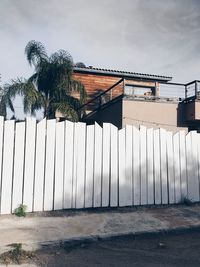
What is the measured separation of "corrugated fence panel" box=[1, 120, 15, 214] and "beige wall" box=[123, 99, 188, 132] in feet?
21.8

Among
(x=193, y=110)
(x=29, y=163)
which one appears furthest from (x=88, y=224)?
(x=193, y=110)

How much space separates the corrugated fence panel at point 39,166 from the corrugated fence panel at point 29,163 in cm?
8

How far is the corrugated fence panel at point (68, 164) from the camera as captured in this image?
19.0 feet

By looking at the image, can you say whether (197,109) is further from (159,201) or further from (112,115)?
(159,201)

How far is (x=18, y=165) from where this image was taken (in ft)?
17.9

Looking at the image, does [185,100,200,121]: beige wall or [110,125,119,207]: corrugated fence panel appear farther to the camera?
[185,100,200,121]: beige wall

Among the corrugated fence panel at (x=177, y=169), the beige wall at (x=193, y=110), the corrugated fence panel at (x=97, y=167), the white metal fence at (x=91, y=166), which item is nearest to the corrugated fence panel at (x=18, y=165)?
the white metal fence at (x=91, y=166)

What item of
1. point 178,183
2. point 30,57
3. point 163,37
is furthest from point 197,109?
point 30,57

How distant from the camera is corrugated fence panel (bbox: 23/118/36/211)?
18.0 feet

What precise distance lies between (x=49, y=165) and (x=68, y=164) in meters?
0.40

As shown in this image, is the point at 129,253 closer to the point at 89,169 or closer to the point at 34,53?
the point at 89,169

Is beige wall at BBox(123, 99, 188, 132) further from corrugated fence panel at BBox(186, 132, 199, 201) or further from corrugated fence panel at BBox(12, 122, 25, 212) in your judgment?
corrugated fence panel at BBox(12, 122, 25, 212)

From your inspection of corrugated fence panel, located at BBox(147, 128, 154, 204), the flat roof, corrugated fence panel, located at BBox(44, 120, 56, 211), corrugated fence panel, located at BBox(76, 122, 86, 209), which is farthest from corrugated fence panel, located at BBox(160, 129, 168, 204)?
the flat roof

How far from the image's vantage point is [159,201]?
6.60 m
